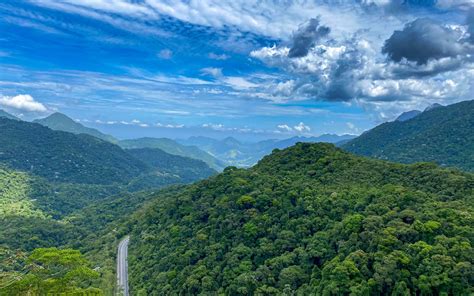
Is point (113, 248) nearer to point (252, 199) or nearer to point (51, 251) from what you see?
point (252, 199)

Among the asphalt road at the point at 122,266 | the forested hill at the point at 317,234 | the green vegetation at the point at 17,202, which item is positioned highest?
the forested hill at the point at 317,234

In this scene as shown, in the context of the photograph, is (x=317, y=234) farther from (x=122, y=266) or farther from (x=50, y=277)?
(x=122, y=266)

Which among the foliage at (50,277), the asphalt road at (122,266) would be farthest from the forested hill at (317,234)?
the foliage at (50,277)

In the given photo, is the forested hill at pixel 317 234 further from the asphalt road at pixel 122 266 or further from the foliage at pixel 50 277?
the foliage at pixel 50 277

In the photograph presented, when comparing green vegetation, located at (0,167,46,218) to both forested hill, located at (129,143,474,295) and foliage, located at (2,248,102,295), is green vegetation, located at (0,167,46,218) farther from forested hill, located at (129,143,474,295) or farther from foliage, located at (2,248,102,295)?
foliage, located at (2,248,102,295)

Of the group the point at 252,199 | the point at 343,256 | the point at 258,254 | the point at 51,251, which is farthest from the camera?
the point at 252,199

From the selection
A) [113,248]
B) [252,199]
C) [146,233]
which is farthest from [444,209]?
[113,248]
